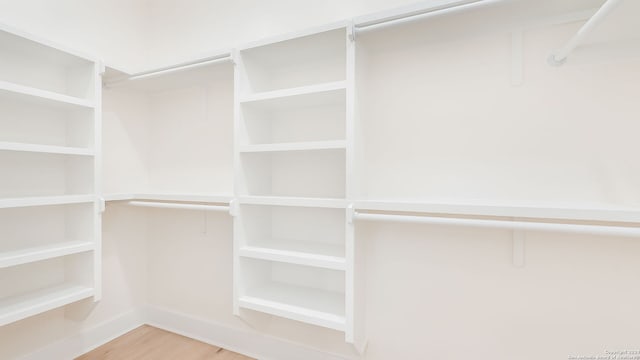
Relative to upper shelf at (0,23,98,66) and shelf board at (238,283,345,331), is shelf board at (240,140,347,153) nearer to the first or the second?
shelf board at (238,283,345,331)

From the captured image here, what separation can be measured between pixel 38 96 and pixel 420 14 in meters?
1.81

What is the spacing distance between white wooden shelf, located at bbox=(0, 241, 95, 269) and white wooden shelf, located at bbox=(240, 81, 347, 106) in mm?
1160

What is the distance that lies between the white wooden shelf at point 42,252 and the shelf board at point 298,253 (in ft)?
2.84

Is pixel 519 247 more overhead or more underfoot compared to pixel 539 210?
more underfoot

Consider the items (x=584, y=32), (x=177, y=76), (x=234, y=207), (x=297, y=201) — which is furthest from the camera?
(x=177, y=76)

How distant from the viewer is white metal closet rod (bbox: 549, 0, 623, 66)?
0.81 meters

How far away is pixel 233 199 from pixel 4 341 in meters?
1.37

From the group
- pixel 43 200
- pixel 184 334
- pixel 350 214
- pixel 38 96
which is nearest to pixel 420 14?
pixel 350 214

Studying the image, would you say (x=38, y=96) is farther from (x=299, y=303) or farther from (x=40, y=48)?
(x=299, y=303)

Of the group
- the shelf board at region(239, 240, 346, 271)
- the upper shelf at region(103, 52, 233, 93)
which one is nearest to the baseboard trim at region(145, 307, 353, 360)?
the shelf board at region(239, 240, 346, 271)

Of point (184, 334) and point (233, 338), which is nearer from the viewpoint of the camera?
point (233, 338)

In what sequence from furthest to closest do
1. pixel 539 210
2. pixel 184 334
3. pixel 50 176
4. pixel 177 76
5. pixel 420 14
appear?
pixel 184 334, pixel 177 76, pixel 50 176, pixel 420 14, pixel 539 210

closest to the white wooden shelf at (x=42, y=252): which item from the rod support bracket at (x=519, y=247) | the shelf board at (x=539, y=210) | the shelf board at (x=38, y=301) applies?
the shelf board at (x=38, y=301)

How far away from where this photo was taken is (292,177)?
175 cm
